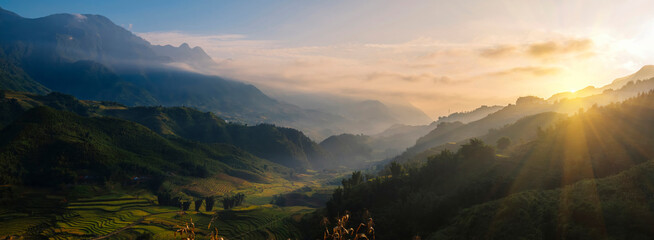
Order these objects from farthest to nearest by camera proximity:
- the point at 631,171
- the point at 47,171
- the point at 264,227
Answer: the point at 47,171 → the point at 264,227 → the point at 631,171

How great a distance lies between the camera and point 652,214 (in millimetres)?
36719

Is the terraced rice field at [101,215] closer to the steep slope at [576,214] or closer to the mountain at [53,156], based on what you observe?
the mountain at [53,156]

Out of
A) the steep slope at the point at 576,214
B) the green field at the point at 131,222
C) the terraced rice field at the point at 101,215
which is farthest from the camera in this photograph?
the terraced rice field at the point at 101,215

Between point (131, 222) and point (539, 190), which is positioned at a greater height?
point (539, 190)

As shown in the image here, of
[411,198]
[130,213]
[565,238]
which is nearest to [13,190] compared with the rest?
[130,213]

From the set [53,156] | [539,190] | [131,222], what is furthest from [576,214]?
[53,156]

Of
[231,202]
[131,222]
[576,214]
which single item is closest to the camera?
[576,214]

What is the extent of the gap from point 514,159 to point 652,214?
215ft

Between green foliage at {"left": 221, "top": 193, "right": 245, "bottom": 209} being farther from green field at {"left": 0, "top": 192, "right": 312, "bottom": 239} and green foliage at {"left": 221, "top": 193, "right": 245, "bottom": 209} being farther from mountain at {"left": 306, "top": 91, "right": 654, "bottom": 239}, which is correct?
mountain at {"left": 306, "top": 91, "right": 654, "bottom": 239}

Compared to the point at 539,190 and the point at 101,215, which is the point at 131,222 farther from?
the point at 539,190

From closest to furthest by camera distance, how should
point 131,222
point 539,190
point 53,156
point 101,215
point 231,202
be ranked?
1. point 539,190
2. point 131,222
3. point 101,215
4. point 53,156
5. point 231,202

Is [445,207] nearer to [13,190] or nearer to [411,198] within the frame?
[411,198]

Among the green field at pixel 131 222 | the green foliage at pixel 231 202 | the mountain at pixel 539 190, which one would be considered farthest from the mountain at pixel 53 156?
the mountain at pixel 539 190

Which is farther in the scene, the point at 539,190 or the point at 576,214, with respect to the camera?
the point at 539,190
